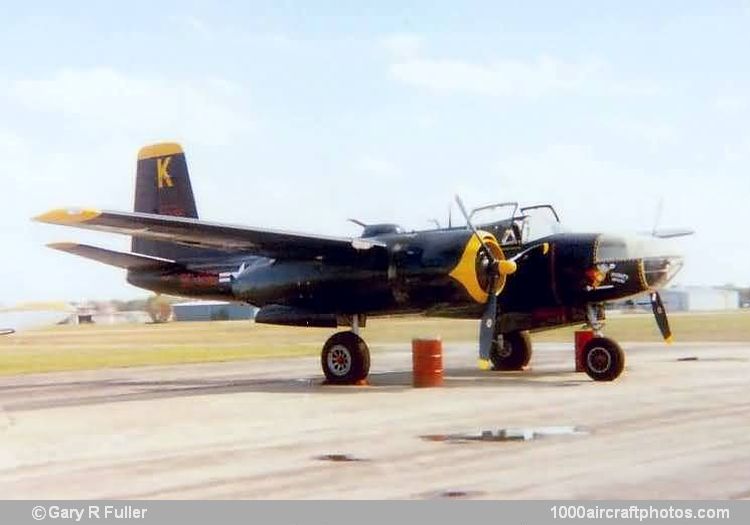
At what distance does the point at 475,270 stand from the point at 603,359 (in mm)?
3246

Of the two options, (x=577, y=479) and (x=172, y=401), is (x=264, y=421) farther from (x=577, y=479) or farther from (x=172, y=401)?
(x=577, y=479)

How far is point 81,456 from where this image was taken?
10.2m

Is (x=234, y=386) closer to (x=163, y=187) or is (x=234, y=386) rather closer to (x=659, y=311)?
(x=163, y=187)

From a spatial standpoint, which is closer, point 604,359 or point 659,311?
point 604,359

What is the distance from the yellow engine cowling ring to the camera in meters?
16.8

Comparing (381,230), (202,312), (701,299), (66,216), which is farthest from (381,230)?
(701,299)

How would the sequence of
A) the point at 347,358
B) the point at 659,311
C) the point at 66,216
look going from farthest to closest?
the point at 659,311, the point at 347,358, the point at 66,216

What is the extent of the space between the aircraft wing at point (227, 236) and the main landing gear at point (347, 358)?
5.71 ft

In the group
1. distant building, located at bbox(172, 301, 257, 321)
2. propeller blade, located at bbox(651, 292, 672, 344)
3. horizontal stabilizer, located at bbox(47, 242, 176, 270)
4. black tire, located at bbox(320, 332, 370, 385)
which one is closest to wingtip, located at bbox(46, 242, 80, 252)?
horizontal stabilizer, located at bbox(47, 242, 176, 270)

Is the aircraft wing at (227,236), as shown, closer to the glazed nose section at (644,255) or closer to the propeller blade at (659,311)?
the glazed nose section at (644,255)

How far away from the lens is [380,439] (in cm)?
1089

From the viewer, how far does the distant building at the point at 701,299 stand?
122 metres

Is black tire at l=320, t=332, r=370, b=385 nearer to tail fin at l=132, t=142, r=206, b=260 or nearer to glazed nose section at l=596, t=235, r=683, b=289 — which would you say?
glazed nose section at l=596, t=235, r=683, b=289
